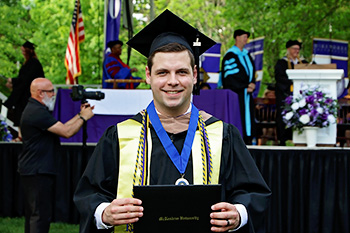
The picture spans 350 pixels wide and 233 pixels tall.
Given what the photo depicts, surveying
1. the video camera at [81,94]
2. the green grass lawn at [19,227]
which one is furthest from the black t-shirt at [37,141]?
the green grass lawn at [19,227]

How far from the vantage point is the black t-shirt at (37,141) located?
670 centimetres

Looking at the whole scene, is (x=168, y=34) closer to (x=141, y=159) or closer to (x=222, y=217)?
(x=141, y=159)

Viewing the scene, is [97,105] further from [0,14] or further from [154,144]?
[0,14]

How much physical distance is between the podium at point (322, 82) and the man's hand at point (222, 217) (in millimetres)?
5684

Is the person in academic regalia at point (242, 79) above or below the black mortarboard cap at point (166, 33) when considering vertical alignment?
above

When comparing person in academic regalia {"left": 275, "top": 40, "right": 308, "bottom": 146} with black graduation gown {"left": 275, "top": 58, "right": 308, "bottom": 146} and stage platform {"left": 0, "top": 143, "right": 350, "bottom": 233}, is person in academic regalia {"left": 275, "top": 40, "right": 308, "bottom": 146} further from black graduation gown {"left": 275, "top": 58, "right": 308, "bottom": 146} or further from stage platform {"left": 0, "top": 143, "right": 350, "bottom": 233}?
stage platform {"left": 0, "top": 143, "right": 350, "bottom": 233}

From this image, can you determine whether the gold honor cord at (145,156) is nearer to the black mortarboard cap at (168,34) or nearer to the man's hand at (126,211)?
the man's hand at (126,211)

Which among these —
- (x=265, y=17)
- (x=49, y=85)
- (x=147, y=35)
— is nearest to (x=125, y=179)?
(x=147, y=35)

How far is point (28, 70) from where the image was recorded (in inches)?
394

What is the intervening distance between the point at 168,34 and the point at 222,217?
1033 mm

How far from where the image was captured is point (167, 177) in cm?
290

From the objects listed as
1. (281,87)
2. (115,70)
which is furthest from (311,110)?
(115,70)

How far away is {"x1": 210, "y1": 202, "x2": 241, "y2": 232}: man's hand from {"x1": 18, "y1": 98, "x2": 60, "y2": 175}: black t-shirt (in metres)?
4.31

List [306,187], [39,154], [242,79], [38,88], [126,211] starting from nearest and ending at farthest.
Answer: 1. [126,211]
2. [39,154]
3. [38,88]
4. [306,187]
5. [242,79]
